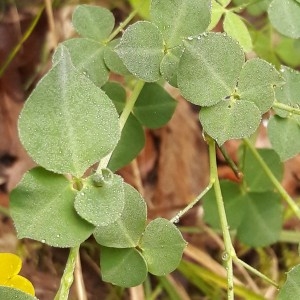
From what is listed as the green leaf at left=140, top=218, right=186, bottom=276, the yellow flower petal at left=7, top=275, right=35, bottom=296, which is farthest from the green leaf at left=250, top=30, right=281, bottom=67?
the yellow flower petal at left=7, top=275, right=35, bottom=296

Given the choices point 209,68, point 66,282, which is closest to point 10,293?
point 66,282

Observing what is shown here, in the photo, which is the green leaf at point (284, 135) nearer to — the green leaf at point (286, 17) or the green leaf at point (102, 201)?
the green leaf at point (286, 17)

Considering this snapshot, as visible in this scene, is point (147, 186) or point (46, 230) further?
point (147, 186)

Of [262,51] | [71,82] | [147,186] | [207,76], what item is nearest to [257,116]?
[207,76]

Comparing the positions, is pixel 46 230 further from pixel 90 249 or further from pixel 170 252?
pixel 90 249

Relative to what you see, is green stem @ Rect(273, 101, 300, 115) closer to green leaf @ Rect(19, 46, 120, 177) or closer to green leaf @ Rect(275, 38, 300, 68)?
green leaf @ Rect(19, 46, 120, 177)

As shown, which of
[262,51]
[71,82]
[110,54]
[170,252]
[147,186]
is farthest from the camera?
[147,186]
